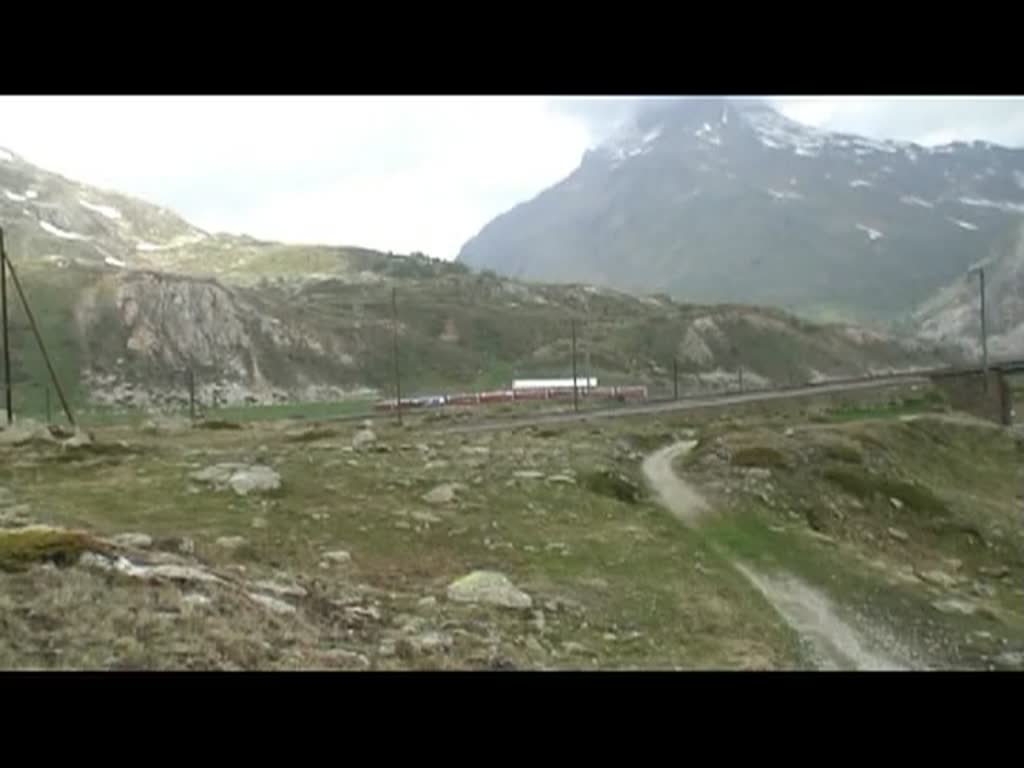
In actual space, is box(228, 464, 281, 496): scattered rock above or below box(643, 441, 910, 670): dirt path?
above

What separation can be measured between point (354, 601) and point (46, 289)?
6849 inches

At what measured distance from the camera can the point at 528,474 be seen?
35.5 metres

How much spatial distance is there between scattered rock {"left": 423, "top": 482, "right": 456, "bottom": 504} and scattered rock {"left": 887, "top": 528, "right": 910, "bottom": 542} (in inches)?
630

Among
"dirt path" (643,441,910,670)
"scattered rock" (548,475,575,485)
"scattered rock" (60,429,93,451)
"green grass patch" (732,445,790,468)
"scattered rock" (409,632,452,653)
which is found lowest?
"dirt path" (643,441,910,670)

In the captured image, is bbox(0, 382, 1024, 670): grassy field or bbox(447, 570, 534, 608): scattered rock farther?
bbox(447, 570, 534, 608): scattered rock

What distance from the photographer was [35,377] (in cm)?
13925

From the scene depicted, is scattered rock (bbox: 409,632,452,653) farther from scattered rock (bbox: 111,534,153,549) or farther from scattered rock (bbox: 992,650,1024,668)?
scattered rock (bbox: 992,650,1024,668)

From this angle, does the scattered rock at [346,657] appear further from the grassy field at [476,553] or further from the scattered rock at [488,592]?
the scattered rock at [488,592]

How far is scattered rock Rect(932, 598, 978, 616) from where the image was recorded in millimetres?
24547

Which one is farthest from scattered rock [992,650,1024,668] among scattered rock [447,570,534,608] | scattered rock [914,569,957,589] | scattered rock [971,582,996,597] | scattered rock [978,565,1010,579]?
scattered rock [978,565,1010,579]

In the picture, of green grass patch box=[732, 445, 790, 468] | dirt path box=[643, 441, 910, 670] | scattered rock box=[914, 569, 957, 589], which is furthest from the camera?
→ green grass patch box=[732, 445, 790, 468]

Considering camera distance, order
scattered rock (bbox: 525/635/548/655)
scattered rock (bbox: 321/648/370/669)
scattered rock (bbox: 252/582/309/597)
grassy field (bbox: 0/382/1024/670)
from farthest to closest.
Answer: scattered rock (bbox: 252/582/309/597) → scattered rock (bbox: 525/635/548/655) → grassy field (bbox: 0/382/1024/670) → scattered rock (bbox: 321/648/370/669)
